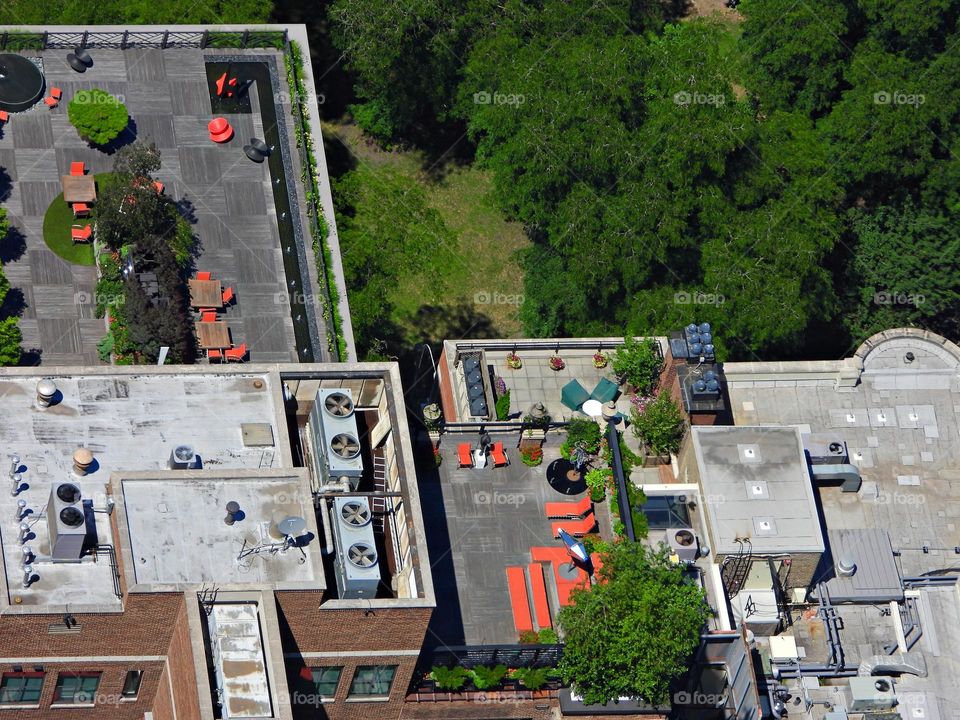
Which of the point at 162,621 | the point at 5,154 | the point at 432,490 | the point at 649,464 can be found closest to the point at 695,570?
the point at 649,464

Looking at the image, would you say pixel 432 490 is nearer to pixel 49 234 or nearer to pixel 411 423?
pixel 411 423

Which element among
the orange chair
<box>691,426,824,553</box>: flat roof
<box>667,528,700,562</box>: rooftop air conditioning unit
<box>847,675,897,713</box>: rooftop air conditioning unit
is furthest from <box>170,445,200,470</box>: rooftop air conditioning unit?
<box>847,675,897,713</box>: rooftop air conditioning unit

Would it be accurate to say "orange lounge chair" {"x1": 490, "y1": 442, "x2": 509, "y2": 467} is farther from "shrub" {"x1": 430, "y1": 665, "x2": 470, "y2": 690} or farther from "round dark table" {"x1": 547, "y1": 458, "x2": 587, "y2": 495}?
"shrub" {"x1": 430, "y1": 665, "x2": 470, "y2": 690}

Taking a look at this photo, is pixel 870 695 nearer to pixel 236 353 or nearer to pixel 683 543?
pixel 683 543

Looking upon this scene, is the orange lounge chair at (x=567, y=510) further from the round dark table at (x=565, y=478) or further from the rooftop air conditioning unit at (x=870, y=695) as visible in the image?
the rooftop air conditioning unit at (x=870, y=695)

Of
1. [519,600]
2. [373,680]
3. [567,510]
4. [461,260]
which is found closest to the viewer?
[373,680]

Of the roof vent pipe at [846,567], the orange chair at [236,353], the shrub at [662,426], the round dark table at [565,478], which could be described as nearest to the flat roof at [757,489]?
the shrub at [662,426]

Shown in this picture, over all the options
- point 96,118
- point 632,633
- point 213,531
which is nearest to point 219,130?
point 96,118
